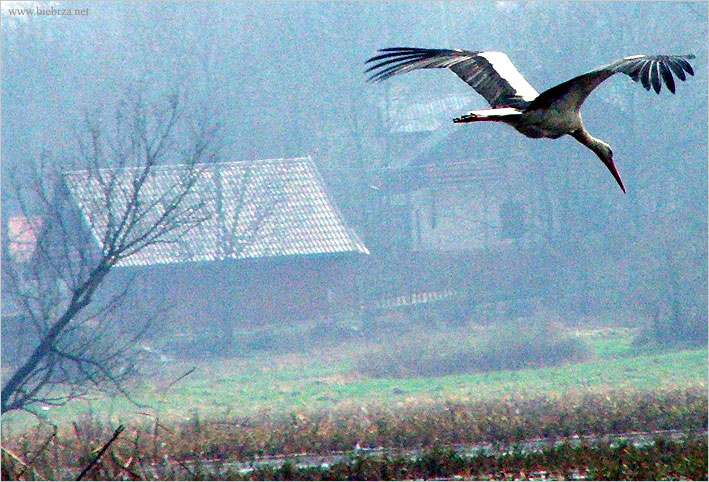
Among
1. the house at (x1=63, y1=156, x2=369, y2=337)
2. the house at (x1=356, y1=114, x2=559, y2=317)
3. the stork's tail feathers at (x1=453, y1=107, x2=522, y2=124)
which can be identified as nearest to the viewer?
the stork's tail feathers at (x1=453, y1=107, x2=522, y2=124)

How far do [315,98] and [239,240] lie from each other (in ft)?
53.4

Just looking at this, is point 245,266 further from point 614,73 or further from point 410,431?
point 614,73

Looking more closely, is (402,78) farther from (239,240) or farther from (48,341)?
(48,341)

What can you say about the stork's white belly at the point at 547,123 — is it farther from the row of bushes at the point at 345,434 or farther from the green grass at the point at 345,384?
the green grass at the point at 345,384

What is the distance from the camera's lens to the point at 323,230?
3412 centimetres

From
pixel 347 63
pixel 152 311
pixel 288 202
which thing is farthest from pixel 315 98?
pixel 152 311

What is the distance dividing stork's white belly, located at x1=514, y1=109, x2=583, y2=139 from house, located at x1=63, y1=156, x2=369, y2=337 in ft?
92.4

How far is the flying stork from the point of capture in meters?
3.50

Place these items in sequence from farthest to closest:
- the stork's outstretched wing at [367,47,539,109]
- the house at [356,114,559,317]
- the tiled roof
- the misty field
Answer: the house at [356,114,559,317] < the tiled roof < the misty field < the stork's outstretched wing at [367,47,539,109]

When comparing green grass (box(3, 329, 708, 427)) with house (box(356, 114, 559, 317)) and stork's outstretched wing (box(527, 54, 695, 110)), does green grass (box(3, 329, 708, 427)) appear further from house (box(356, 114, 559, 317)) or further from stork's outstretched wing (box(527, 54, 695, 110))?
stork's outstretched wing (box(527, 54, 695, 110))

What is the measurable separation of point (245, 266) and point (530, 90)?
97.7 ft

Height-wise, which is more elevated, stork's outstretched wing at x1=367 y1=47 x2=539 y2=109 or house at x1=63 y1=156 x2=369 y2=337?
house at x1=63 y1=156 x2=369 y2=337

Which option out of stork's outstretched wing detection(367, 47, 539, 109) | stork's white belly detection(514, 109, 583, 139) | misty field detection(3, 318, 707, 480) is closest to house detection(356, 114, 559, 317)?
misty field detection(3, 318, 707, 480)

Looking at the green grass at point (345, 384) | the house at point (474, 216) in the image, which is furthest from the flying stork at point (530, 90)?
the house at point (474, 216)
